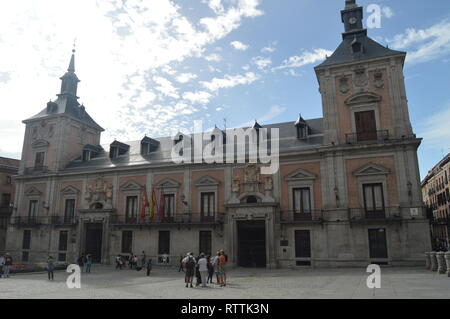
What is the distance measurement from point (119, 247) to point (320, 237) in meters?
17.0

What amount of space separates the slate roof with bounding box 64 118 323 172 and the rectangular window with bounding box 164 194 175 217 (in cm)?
292

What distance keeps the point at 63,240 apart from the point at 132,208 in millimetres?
8012

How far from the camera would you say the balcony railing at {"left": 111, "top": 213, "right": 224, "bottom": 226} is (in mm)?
27211

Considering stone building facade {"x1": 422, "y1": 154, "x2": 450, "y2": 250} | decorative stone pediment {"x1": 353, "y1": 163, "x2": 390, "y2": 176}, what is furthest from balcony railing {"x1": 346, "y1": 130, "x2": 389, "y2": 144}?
stone building facade {"x1": 422, "y1": 154, "x2": 450, "y2": 250}

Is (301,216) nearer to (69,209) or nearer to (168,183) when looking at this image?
(168,183)

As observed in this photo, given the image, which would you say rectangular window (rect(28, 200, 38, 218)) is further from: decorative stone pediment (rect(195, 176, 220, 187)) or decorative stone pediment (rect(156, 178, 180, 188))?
decorative stone pediment (rect(195, 176, 220, 187))

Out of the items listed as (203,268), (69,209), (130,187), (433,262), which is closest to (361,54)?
(433,262)

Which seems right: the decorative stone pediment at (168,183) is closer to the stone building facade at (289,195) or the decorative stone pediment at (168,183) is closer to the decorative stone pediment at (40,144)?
the stone building facade at (289,195)

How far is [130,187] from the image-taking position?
31203 millimetres

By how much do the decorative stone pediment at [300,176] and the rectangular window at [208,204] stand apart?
20.5 feet

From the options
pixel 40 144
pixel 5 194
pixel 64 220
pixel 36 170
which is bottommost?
pixel 64 220

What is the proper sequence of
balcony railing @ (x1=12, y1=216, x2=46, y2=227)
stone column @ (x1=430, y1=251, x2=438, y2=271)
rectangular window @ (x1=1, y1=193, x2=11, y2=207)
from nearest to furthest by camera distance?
stone column @ (x1=430, y1=251, x2=438, y2=271) → balcony railing @ (x1=12, y1=216, x2=46, y2=227) → rectangular window @ (x1=1, y1=193, x2=11, y2=207)

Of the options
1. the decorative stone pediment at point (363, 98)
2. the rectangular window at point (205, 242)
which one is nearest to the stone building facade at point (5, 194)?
the rectangular window at point (205, 242)

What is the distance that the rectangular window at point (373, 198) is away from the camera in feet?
76.0
